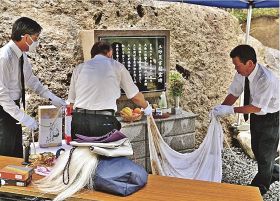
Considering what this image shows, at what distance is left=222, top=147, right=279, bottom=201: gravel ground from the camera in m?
5.00

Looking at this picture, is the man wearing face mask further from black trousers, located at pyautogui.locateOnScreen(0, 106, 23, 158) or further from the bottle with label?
the bottle with label

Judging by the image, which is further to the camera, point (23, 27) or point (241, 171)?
point (241, 171)

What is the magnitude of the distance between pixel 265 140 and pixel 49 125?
2.53 meters

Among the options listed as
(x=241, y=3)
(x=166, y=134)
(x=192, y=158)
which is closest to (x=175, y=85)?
(x=166, y=134)

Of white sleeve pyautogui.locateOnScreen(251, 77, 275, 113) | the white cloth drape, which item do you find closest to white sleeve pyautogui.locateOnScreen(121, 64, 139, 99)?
the white cloth drape

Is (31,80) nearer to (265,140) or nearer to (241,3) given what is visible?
(265,140)

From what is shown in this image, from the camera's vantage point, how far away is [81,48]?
5.61 m

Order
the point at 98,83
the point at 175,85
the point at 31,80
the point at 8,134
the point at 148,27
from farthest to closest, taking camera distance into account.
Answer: the point at 148,27
the point at 175,85
the point at 31,80
the point at 8,134
the point at 98,83

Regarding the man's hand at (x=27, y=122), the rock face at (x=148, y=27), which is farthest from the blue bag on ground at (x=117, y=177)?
the rock face at (x=148, y=27)

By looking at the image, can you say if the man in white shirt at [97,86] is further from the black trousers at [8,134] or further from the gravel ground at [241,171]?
the gravel ground at [241,171]

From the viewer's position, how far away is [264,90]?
4113mm

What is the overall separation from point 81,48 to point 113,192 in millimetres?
3480

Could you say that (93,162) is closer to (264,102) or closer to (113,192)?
(113,192)

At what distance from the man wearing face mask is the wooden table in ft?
3.50
